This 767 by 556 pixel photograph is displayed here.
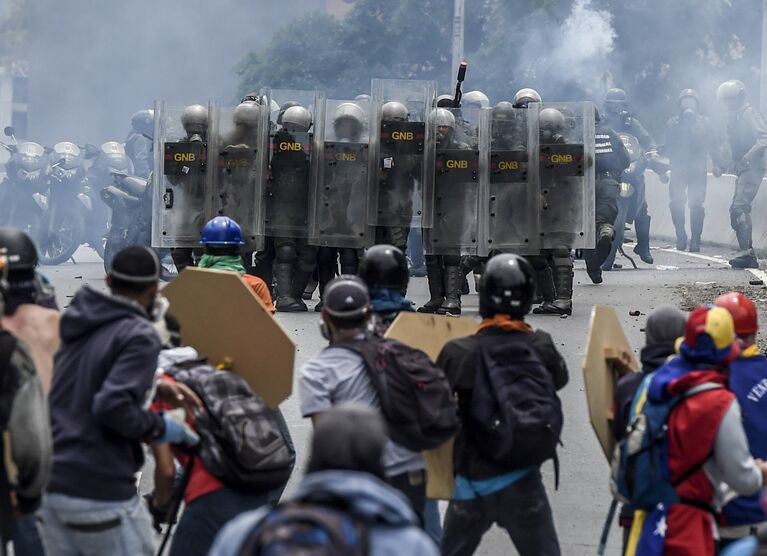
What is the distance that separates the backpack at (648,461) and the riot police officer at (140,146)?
2080cm

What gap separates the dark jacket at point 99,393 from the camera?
4.79 m

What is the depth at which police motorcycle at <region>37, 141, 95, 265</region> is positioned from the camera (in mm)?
23797

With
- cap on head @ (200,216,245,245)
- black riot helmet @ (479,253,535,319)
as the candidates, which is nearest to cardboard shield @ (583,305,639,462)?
black riot helmet @ (479,253,535,319)

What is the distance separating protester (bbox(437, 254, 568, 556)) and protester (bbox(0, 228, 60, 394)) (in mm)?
1274

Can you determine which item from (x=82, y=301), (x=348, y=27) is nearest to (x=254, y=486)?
(x=82, y=301)

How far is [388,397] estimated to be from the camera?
17.6ft

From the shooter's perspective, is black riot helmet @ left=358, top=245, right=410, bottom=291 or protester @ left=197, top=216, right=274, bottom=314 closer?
black riot helmet @ left=358, top=245, right=410, bottom=291

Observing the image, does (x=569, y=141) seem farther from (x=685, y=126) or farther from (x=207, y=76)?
(x=207, y=76)

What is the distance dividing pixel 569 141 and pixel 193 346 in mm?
9567

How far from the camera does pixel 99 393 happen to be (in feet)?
15.6

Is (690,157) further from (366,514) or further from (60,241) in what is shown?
(366,514)

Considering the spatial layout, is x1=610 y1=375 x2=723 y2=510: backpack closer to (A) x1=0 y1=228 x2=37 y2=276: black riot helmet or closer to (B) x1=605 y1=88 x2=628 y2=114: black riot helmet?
(A) x1=0 y1=228 x2=37 y2=276: black riot helmet

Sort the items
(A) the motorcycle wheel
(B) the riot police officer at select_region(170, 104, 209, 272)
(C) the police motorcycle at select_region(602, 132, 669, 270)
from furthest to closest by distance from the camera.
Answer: (A) the motorcycle wheel
(C) the police motorcycle at select_region(602, 132, 669, 270)
(B) the riot police officer at select_region(170, 104, 209, 272)

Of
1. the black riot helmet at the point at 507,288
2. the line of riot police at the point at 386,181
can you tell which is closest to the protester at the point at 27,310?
the black riot helmet at the point at 507,288
